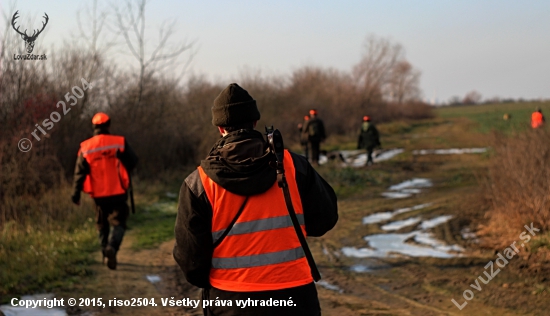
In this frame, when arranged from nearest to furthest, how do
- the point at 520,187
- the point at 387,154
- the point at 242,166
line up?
the point at 242,166
the point at 520,187
the point at 387,154

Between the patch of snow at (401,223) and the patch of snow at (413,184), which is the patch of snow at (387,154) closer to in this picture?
the patch of snow at (413,184)

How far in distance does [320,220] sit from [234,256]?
0.54 m

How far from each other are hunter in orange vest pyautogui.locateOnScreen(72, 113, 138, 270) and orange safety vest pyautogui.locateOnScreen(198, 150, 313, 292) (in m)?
4.51

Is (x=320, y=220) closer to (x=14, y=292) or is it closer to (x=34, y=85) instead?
(x=14, y=292)

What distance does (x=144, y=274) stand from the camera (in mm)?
7484

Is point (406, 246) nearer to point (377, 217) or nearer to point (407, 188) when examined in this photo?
point (377, 217)

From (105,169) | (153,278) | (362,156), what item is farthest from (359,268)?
(362,156)

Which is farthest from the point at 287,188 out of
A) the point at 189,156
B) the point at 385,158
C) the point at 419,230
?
the point at 385,158

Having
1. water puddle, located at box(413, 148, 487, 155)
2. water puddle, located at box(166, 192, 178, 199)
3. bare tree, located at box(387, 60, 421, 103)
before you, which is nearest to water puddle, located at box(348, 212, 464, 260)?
water puddle, located at box(166, 192, 178, 199)

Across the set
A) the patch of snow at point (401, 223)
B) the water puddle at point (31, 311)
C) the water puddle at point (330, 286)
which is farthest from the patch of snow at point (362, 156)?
the water puddle at point (31, 311)

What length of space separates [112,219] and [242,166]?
5.00m

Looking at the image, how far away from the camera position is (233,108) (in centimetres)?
315

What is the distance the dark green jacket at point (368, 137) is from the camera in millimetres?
20141

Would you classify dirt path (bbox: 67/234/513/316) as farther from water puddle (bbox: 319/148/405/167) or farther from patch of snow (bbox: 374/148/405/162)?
patch of snow (bbox: 374/148/405/162)
